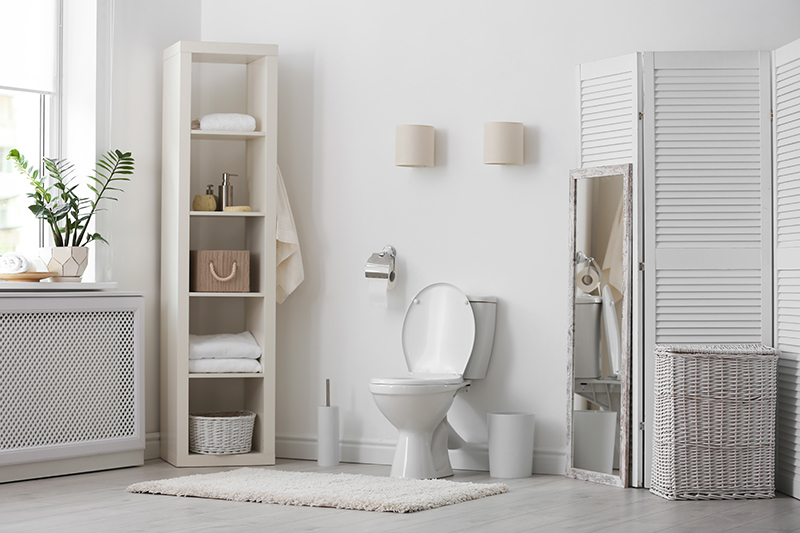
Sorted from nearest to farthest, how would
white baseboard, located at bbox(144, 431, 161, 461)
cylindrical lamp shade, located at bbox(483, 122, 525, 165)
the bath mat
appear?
the bath mat → cylindrical lamp shade, located at bbox(483, 122, 525, 165) → white baseboard, located at bbox(144, 431, 161, 461)

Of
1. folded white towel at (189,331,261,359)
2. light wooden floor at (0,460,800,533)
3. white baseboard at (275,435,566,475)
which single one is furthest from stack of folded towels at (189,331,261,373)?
light wooden floor at (0,460,800,533)

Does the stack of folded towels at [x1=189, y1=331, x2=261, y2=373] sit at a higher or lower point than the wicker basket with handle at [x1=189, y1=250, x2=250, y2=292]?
lower

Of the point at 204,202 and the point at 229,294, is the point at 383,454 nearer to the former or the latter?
the point at 229,294

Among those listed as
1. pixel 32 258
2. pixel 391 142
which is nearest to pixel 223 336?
pixel 32 258

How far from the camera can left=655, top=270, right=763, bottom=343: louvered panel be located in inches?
139

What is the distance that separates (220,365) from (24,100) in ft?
5.07

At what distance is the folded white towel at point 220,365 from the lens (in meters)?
4.00

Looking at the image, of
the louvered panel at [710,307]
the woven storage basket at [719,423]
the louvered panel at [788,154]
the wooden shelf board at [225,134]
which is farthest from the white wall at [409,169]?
the woven storage basket at [719,423]

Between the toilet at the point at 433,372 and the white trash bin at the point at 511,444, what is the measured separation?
0.66 feet

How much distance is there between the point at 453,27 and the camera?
13.4 ft

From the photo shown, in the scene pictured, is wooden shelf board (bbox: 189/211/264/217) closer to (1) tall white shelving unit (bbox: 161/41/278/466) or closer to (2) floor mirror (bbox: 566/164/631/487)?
(1) tall white shelving unit (bbox: 161/41/278/466)

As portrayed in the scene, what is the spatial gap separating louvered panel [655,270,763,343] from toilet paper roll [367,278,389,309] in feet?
4.10

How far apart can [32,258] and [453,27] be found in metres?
2.18

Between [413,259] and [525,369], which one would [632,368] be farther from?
[413,259]
